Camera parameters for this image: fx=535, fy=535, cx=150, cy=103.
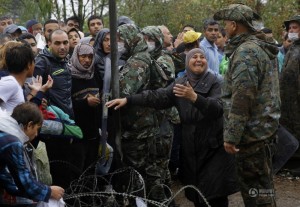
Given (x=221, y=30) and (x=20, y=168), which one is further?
(x=221, y=30)

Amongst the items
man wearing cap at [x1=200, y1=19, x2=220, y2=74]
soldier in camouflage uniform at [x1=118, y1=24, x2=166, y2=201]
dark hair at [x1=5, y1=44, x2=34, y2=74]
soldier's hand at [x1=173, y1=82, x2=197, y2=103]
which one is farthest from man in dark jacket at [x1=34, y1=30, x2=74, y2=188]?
man wearing cap at [x1=200, y1=19, x2=220, y2=74]

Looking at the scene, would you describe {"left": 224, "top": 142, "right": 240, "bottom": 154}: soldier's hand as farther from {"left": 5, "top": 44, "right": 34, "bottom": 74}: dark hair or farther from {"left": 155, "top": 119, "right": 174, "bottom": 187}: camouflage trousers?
{"left": 5, "top": 44, "right": 34, "bottom": 74}: dark hair

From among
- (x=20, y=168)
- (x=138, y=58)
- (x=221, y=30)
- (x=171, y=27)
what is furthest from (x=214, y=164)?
(x=171, y=27)

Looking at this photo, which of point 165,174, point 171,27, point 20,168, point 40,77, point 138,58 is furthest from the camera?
point 171,27

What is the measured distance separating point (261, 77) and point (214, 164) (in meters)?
0.98

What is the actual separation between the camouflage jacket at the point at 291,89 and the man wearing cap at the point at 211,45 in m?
1.19

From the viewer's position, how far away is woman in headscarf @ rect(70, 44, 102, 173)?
5617 mm

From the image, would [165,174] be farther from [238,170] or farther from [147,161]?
[238,170]

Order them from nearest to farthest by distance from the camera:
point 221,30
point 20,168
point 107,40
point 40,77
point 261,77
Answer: point 20,168
point 261,77
point 40,77
point 107,40
point 221,30

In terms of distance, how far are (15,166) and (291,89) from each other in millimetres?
5115

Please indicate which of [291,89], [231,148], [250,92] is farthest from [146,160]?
[291,89]

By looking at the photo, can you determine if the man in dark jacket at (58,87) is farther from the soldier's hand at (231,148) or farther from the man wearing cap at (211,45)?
the man wearing cap at (211,45)

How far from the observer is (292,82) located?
756 cm

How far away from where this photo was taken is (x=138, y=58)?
5.32 m
